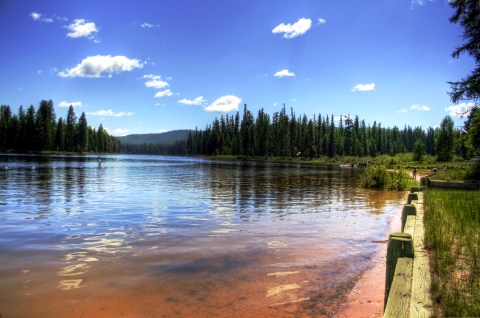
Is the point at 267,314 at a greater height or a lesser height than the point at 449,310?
lesser

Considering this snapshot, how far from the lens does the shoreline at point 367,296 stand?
6.16 metres

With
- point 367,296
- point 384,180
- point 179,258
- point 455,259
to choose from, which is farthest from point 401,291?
point 384,180

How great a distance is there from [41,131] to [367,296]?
434ft

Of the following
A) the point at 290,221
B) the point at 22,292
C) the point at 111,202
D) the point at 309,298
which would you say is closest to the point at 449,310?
the point at 309,298

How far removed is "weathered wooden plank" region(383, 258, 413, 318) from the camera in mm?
4086

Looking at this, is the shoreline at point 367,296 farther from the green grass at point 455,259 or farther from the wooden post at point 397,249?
the green grass at point 455,259

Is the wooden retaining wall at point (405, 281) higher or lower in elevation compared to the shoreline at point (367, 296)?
higher

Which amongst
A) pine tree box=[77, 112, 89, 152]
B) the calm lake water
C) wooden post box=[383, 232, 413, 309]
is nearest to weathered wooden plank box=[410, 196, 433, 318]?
wooden post box=[383, 232, 413, 309]

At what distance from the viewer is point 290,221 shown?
14922 millimetres

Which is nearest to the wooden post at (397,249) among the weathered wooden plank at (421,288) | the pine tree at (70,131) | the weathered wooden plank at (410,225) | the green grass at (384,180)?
the weathered wooden plank at (421,288)

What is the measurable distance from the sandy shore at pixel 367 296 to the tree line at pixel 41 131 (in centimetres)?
13033

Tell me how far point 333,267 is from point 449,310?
4.43 meters

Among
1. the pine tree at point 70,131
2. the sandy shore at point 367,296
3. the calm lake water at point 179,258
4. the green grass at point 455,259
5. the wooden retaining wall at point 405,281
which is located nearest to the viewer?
the wooden retaining wall at point 405,281

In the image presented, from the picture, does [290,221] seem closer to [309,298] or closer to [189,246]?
[189,246]
